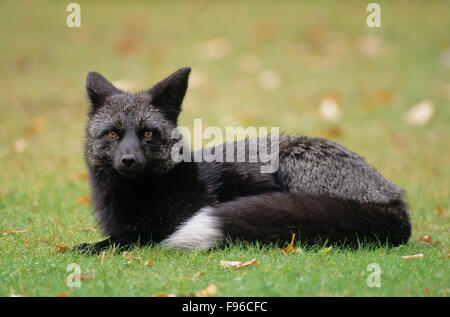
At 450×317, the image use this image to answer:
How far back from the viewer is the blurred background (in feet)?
27.0

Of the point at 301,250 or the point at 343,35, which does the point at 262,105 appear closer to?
the point at 343,35

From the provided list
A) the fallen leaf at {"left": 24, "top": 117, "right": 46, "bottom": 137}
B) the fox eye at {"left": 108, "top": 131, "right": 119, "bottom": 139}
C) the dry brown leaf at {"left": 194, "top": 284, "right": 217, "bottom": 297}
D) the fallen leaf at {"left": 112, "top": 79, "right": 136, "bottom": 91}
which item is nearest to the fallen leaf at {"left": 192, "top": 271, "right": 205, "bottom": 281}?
the dry brown leaf at {"left": 194, "top": 284, "right": 217, "bottom": 297}

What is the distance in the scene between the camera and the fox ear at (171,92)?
17.0 feet

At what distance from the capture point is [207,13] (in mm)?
16484

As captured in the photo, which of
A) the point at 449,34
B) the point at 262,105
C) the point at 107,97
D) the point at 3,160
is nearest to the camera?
the point at 107,97

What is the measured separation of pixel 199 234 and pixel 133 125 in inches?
48.7

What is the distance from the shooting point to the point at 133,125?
496 cm

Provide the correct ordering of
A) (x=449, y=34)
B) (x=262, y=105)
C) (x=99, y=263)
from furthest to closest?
(x=449, y=34) < (x=262, y=105) < (x=99, y=263)

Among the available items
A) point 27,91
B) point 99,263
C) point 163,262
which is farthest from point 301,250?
point 27,91

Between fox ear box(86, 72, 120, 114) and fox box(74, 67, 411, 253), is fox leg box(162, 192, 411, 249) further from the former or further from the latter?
fox ear box(86, 72, 120, 114)

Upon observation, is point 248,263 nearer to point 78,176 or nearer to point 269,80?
point 78,176

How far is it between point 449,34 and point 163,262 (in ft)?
42.0

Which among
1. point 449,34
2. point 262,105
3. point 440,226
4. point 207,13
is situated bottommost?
point 440,226

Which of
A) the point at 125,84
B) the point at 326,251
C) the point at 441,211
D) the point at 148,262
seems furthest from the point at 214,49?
the point at 148,262
